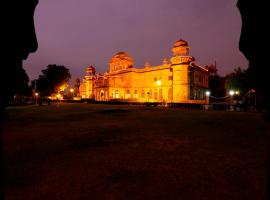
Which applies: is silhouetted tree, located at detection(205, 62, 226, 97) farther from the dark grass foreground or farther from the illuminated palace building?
the dark grass foreground

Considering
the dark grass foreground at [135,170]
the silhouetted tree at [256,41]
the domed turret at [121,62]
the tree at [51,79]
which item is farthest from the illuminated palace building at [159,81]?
the silhouetted tree at [256,41]

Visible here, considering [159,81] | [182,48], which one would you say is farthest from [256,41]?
[182,48]

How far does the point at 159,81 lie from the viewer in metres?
35.0

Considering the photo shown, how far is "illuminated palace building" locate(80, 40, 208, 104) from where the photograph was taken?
38.8 m

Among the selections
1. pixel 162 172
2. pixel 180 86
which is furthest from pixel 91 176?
pixel 180 86

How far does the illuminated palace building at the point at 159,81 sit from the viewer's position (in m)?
38.8

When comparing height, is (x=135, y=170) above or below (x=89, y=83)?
below

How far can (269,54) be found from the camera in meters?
1.44

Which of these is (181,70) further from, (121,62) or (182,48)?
(121,62)

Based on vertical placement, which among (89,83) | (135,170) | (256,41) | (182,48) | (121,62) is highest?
(121,62)

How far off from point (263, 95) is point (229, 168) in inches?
114

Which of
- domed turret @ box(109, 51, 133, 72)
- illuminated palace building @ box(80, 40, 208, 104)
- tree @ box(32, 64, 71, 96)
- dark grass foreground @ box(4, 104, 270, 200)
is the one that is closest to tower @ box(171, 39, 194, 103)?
illuminated palace building @ box(80, 40, 208, 104)

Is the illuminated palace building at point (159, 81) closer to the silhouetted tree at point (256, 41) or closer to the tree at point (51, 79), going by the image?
the tree at point (51, 79)

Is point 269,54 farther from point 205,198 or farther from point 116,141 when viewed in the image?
point 116,141
